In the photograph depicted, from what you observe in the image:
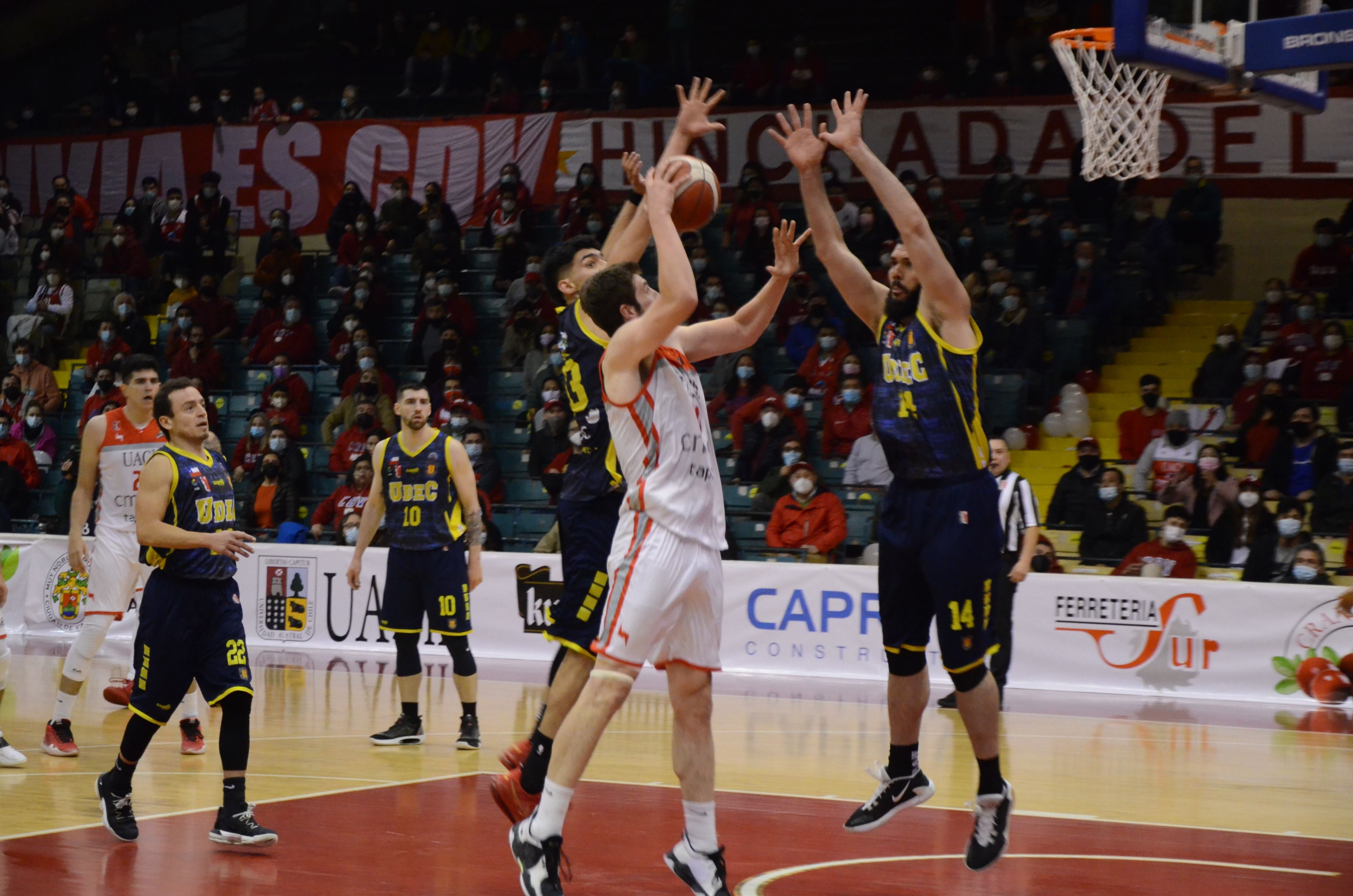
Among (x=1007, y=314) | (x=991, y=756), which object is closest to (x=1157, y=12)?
(x=991, y=756)

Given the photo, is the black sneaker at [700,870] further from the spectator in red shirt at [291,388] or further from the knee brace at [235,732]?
the spectator in red shirt at [291,388]

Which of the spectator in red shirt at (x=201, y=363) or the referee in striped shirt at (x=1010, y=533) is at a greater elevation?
the spectator in red shirt at (x=201, y=363)

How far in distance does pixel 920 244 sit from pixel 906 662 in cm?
161

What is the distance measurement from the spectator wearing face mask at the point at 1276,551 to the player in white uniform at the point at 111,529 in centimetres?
842

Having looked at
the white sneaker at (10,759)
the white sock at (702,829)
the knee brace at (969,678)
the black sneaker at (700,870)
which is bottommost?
the white sneaker at (10,759)

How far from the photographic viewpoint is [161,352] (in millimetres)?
20484

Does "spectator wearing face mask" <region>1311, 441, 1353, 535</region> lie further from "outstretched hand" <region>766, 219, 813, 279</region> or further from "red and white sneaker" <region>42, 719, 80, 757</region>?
"red and white sneaker" <region>42, 719, 80, 757</region>

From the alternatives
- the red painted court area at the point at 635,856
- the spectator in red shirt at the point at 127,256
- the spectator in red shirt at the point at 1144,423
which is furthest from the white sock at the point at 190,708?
the spectator in red shirt at the point at 127,256

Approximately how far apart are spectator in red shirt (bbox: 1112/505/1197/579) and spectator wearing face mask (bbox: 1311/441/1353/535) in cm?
112

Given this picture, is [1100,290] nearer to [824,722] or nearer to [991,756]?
[824,722]

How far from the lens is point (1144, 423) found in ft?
48.1

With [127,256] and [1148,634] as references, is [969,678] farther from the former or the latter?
[127,256]

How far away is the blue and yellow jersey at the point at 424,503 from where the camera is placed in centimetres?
912

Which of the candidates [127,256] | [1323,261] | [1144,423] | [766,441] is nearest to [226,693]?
[766,441]
